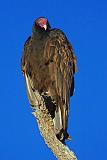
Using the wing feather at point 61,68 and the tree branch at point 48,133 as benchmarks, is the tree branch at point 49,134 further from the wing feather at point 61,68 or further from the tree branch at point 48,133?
the wing feather at point 61,68

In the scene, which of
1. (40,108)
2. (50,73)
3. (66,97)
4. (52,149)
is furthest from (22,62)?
(52,149)

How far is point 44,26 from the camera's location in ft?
18.3

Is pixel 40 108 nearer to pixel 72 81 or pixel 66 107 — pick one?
pixel 66 107

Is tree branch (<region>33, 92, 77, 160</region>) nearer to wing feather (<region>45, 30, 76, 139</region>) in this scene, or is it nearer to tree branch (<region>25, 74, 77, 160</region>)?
tree branch (<region>25, 74, 77, 160</region>)

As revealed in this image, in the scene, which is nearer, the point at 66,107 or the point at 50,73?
the point at 66,107

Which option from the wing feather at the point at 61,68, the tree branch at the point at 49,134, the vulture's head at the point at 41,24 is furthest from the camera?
the vulture's head at the point at 41,24

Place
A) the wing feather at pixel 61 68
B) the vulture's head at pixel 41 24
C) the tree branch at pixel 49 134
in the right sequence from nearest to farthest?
the tree branch at pixel 49 134
the wing feather at pixel 61 68
the vulture's head at pixel 41 24

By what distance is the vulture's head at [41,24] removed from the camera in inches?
219

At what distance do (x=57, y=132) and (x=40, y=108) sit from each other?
21.7 inches

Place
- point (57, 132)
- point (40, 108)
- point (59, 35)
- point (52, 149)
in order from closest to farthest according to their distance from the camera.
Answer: point (52, 149) < point (40, 108) < point (57, 132) < point (59, 35)

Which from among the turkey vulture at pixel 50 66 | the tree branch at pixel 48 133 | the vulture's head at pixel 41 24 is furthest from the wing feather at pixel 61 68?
the tree branch at pixel 48 133

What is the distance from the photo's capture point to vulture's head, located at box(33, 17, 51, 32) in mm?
5570

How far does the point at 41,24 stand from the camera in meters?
5.59

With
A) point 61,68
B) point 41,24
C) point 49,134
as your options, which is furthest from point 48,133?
point 41,24
